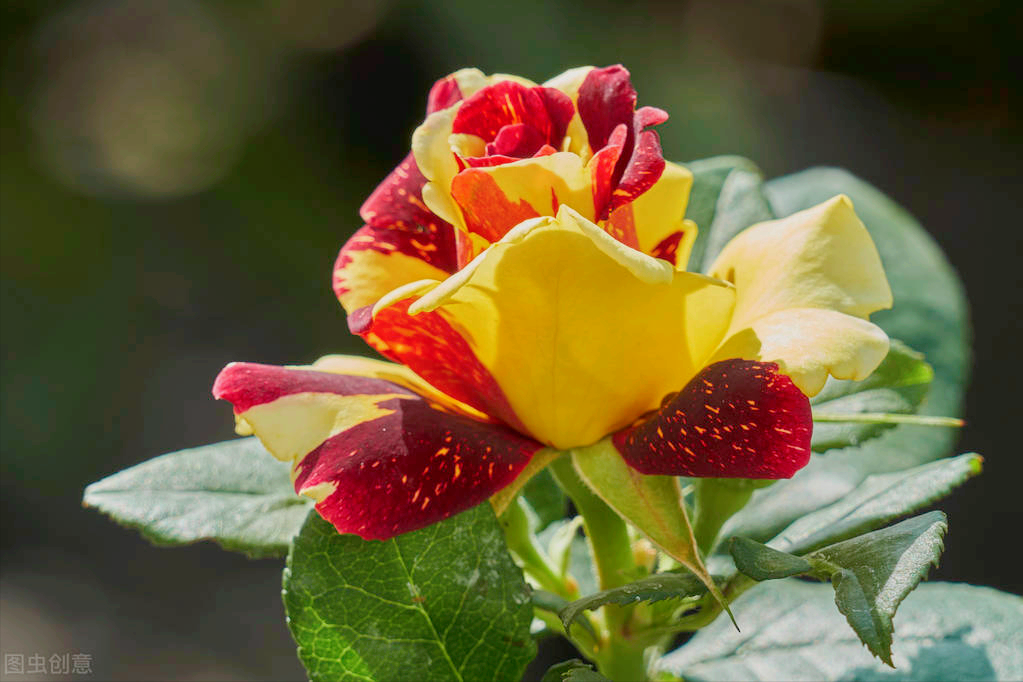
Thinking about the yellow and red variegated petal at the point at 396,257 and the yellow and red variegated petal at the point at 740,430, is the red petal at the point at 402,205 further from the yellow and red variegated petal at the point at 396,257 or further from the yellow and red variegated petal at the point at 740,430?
the yellow and red variegated petal at the point at 740,430

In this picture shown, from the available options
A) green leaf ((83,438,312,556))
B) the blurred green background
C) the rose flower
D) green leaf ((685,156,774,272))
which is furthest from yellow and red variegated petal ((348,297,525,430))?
the blurred green background

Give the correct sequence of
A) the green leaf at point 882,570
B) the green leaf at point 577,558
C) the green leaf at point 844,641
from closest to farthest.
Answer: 1. the green leaf at point 882,570
2. the green leaf at point 844,641
3. the green leaf at point 577,558

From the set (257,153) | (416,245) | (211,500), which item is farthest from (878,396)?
(257,153)

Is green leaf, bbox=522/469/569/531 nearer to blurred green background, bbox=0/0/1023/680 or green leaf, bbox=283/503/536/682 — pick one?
green leaf, bbox=283/503/536/682

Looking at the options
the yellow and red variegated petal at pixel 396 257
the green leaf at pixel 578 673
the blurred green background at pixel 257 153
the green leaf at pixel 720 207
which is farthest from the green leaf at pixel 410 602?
the blurred green background at pixel 257 153

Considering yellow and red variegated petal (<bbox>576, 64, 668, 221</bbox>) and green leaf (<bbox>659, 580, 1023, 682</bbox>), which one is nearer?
yellow and red variegated petal (<bbox>576, 64, 668, 221</bbox>)

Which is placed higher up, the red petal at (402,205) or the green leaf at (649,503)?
the red petal at (402,205)
